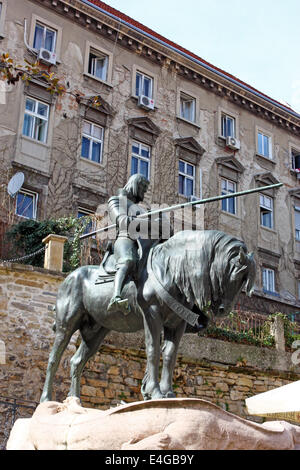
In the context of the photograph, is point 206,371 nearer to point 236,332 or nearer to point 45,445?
point 236,332

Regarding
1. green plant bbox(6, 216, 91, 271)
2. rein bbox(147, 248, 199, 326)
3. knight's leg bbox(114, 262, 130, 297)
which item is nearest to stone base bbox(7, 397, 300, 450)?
rein bbox(147, 248, 199, 326)

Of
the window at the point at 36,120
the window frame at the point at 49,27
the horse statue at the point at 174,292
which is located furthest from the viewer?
the window frame at the point at 49,27

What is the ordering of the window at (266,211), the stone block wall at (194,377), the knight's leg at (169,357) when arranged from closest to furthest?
the knight's leg at (169,357) → the stone block wall at (194,377) → the window at (266,211)

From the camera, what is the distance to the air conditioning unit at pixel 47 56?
2045 centimetres

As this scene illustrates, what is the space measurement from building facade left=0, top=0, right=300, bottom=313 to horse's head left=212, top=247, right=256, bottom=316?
45.7ft

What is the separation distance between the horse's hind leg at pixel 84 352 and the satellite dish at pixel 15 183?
11.8m

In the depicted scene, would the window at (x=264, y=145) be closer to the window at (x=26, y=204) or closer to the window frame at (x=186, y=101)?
the window frame at (x=186, y=101)

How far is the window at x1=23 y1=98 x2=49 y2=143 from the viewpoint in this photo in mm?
19906

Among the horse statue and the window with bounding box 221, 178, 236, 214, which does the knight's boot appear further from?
the window with bounding box 221, 178, 236, 214

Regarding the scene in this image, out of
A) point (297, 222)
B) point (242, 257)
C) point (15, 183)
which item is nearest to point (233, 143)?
point (297, 222)

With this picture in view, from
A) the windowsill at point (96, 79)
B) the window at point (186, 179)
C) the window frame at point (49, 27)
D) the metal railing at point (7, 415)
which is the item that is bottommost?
the metal railing at point (7, 415)

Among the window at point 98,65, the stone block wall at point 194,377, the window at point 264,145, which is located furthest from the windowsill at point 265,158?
the stone block wall at point 194,377

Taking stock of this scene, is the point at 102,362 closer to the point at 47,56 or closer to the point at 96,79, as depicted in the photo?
the point at 47,56

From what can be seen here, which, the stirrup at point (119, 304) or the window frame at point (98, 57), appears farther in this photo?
the window frame at point (98, 57)
